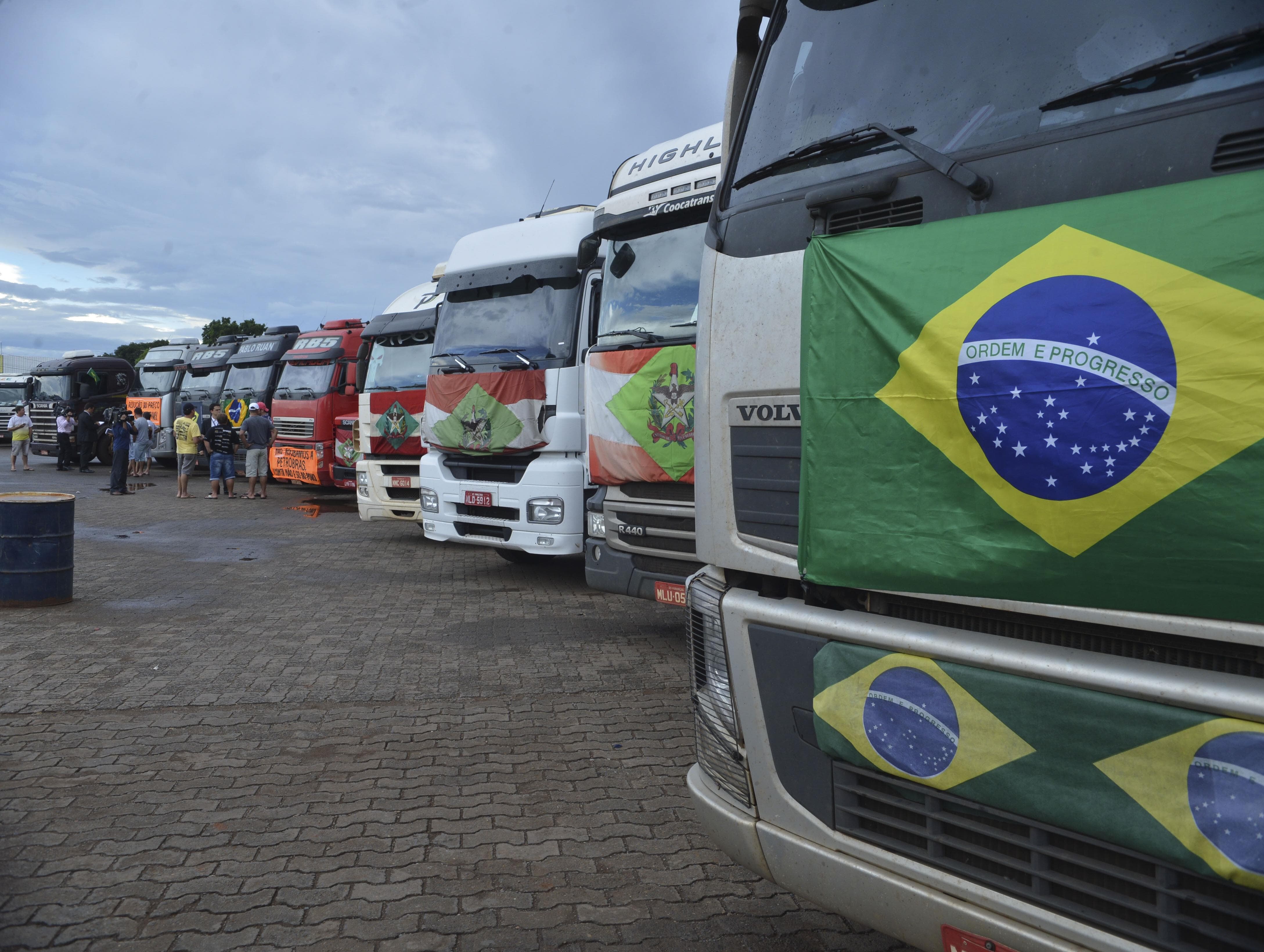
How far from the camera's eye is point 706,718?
2896 millimetres

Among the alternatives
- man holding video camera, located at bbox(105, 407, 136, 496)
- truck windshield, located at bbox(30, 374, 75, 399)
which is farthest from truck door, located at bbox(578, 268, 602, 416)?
truck windshield, located at bbox(30, 374, 75, 399)

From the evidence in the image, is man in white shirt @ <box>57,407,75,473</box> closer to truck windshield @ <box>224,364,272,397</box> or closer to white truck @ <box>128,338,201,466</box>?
white truck @ <box>128,338,201,466</box>

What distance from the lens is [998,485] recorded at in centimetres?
214

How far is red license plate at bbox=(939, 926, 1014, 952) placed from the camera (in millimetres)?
2105

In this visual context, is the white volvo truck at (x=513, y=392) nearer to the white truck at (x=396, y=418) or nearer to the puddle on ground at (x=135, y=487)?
the white truck at (x=396, y=418)

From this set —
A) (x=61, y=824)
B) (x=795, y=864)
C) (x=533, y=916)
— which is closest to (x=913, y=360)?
(x=795, y=864)

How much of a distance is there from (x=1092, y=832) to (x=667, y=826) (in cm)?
235

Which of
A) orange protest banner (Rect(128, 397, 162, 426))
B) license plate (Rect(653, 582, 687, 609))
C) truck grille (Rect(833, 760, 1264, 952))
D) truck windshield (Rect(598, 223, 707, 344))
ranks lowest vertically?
license plate (Rect(653, 582, 687, 609))

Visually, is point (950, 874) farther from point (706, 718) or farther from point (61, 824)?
point (61, 824)

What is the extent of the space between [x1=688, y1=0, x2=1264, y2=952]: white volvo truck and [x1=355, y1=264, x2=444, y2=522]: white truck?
10.0 m

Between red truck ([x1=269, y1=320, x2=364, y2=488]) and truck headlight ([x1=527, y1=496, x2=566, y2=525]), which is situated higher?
red truck ([x1=269, y1=320, x2=364, y2=488])

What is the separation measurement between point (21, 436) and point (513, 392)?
2190 cm

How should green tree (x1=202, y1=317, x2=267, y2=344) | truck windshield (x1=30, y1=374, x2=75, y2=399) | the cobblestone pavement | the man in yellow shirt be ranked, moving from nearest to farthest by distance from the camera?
the cobblestone pavement < the man in yellow shirt < truck windshield (x1=30, y1=374, x2=75, y2=399) < green tree (x1=202, y1=317, x2=267, y2=344)

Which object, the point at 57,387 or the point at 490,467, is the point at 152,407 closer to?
the point at 57,387
